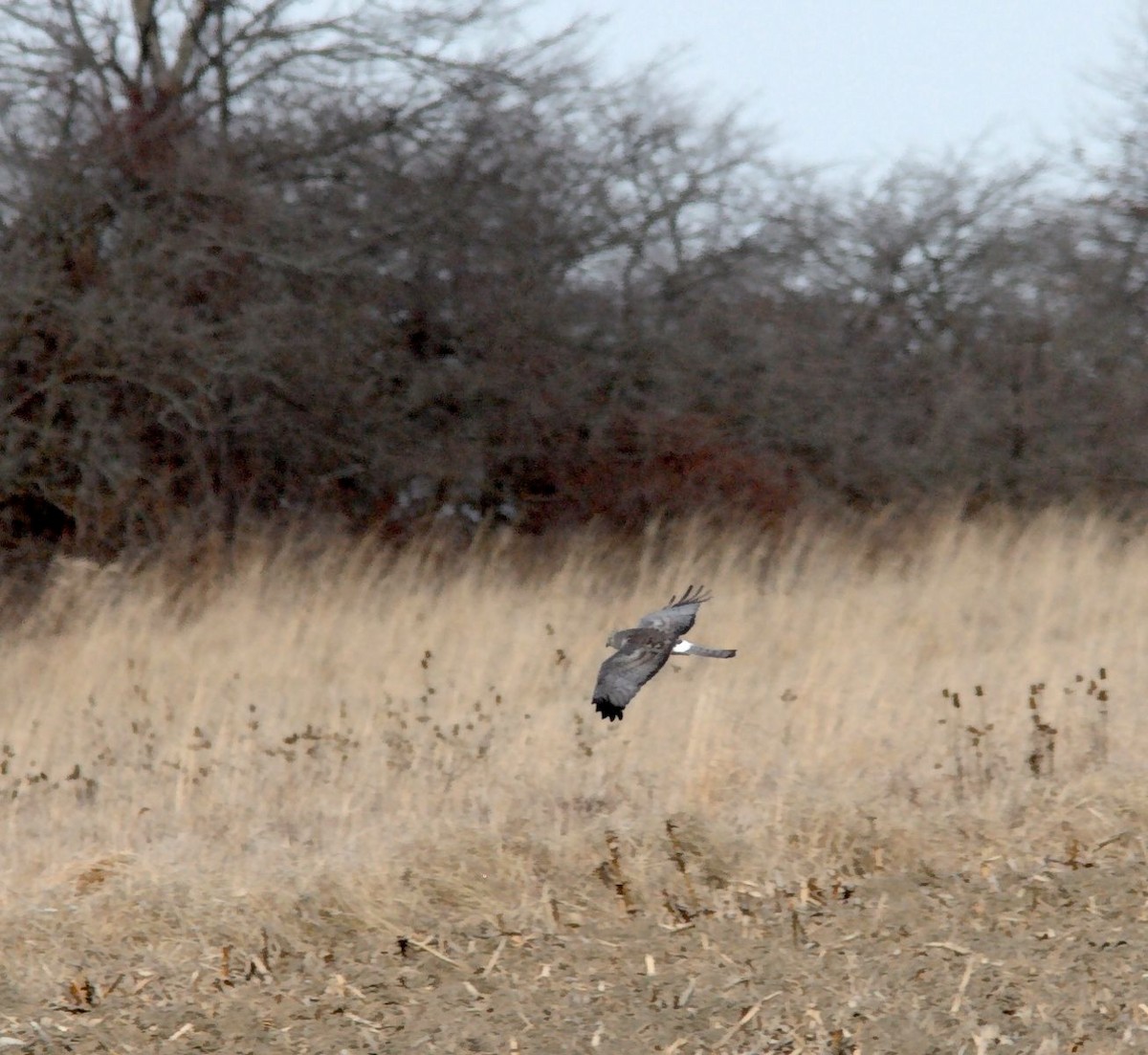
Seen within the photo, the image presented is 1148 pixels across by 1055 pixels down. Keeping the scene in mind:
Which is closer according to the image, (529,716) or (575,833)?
(575,833)

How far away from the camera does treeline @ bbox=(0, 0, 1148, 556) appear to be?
1089 cm

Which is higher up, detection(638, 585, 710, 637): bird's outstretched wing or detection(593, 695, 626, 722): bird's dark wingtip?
detection(638, 585, 710, 637): bird's outstretched wing

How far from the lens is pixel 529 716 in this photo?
665 cm

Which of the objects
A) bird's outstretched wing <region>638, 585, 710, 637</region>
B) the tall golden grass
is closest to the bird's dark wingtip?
bird's outstretched wing <region>638, 585, 710, 637</region>

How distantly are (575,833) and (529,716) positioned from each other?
1.44m

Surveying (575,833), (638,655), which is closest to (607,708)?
(638,655)

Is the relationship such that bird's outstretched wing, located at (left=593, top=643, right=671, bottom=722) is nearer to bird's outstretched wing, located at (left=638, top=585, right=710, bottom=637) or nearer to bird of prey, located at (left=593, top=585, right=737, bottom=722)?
bird of prey, located at (left=593, top=585, right=737, bottom=722)

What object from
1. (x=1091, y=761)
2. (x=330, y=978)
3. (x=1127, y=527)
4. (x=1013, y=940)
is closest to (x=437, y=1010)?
(x=330, y=978)

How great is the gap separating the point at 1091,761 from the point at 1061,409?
8.08 meters

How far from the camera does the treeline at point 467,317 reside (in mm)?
10891

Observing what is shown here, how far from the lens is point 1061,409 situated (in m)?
13.4

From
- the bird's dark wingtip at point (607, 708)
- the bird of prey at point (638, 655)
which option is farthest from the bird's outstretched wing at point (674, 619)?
the bird's dark wingtip at point (607, 708)

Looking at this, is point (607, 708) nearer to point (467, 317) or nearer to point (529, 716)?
point (529, 716)

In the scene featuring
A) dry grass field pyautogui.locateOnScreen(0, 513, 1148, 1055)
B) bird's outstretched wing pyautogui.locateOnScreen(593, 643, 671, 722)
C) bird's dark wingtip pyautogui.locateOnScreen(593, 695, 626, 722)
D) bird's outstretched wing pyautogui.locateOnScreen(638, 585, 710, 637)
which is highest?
bird's outstretched wing pyautogui.locateOnScreen(638, 585, 710, 637)
